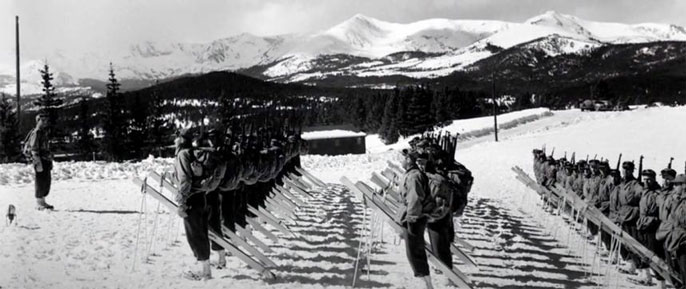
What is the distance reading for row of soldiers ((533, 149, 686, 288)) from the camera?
831 cm

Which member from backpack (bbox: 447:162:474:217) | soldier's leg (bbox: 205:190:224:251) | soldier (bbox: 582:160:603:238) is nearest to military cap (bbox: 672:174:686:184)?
backpack (bbox: 447:162:474:217)

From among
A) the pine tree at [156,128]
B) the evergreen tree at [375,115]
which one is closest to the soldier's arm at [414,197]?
the pine tree at [156,128]

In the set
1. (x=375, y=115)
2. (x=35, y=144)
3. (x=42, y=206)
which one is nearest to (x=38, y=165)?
(x=35, y=144)

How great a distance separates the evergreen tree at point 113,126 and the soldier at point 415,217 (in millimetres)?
61659

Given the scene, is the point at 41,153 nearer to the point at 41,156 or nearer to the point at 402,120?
the point at 41,156

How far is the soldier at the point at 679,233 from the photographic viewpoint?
26.7 feet

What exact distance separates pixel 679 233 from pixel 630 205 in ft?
7.93

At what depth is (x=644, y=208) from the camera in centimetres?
949

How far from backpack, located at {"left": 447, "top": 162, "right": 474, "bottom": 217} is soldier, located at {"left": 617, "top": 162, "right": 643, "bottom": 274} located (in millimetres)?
2700

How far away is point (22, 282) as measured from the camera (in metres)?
7.36

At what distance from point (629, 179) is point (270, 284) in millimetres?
6799

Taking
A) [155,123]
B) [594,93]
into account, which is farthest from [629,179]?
[594,93]

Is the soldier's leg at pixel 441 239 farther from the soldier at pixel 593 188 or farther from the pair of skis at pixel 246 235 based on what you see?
the soldier at pixel 593 188

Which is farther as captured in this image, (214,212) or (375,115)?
(375,115)
